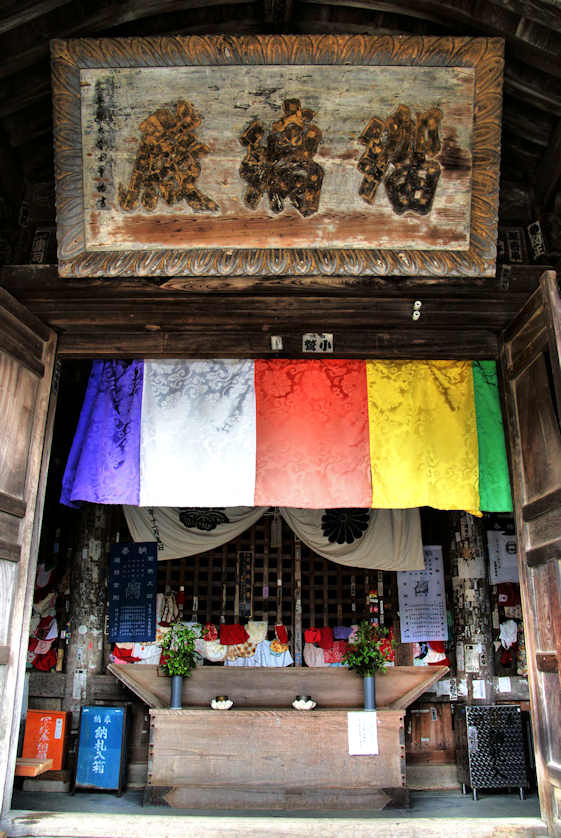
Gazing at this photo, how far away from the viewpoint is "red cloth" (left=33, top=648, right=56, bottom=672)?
6.88m

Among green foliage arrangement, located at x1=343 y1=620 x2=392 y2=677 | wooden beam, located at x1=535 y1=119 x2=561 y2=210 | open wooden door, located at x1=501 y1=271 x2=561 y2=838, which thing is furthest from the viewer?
green foliage arrangement, located at x1=343 y1=620 x2=392 y2=677

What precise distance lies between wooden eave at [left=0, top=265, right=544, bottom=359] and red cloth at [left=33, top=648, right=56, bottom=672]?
12.4 feet

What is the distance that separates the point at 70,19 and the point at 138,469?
302 centimetres

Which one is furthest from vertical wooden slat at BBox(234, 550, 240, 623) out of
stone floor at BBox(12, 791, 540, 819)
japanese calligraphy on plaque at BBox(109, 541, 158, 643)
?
stone floor at BBox(12, 791, 540, 819)

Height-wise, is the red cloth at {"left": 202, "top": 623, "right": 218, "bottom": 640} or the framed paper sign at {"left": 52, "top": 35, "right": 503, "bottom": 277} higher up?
the framed paper sign at {"left": 52, "top": 35, "right": 503, "bottom": 277}

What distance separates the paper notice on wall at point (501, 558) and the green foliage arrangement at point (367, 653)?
4.68 ft

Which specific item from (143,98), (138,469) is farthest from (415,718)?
(143,98)

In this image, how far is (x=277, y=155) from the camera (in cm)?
411

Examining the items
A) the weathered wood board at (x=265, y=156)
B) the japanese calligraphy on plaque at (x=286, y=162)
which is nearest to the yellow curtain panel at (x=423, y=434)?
the weathered wood board at (x=265, y=156)

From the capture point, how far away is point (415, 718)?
6859 mm

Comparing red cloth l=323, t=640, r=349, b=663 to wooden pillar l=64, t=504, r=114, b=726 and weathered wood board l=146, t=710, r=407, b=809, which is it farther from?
wooden pillar l=64, t=504, r=114, b=726

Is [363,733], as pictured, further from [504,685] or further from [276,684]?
[504,685]

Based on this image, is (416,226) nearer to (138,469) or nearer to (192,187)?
(192,187)

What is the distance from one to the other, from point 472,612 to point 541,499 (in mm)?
3200
